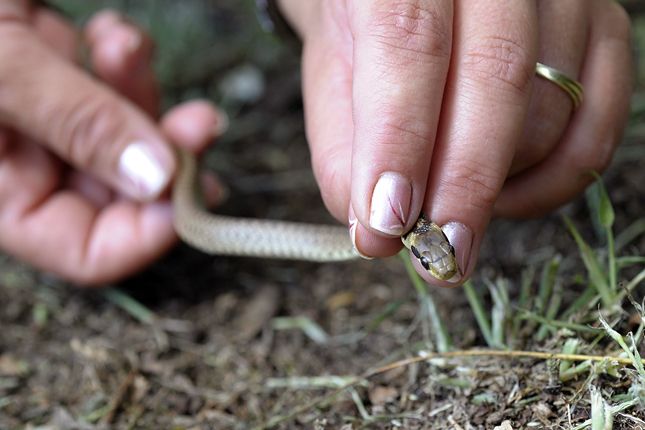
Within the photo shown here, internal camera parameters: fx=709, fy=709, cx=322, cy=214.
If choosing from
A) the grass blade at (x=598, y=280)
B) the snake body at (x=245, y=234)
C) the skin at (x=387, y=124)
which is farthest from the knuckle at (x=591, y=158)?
the snake body at (x=245, y=234)

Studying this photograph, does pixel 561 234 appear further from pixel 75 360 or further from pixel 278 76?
pixel 278 76

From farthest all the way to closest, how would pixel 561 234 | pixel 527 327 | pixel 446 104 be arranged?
pixel 561 234 → pixel 527 327 → pixel 446 104

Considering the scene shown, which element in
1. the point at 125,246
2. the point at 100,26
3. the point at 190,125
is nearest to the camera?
the point at 125,246

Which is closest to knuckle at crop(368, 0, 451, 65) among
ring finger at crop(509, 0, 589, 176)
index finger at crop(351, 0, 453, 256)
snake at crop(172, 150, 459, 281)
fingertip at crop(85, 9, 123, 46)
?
index finger at crop(351, 0, 453, 256)

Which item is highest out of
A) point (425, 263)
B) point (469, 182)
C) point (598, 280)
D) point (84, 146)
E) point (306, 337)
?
point (469, 182)

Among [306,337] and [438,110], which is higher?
[438,110]

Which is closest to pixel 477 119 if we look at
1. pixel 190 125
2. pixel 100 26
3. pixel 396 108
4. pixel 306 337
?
pixel 396 108

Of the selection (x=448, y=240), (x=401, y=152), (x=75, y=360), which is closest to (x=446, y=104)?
(x=401, y=152)

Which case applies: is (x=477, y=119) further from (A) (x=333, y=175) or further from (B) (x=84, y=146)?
(B) (x=84, y=146)

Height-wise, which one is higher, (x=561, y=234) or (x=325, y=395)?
(x=561, y=234)
